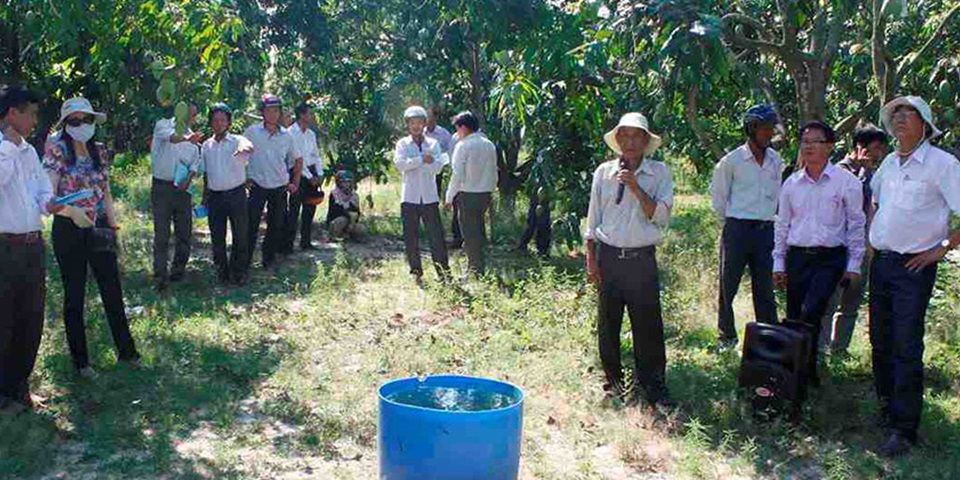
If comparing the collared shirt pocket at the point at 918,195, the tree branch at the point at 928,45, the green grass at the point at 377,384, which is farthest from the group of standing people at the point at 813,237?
the tree branch at the point at 928,45

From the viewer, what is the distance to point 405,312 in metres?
7.73

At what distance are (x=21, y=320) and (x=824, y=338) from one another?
469 centimetres

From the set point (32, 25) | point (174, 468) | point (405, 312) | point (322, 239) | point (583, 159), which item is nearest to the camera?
point (174, 468)

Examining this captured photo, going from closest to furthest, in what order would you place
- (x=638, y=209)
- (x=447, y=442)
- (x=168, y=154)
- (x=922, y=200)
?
1. (x=447, y=442)
2. (x=922, y=200)
3. (x=638, y=209)
4. (x=168, y=154)

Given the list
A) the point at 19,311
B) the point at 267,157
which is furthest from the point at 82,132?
the point at 267,157

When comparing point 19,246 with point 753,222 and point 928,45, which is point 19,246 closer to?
point 753,222

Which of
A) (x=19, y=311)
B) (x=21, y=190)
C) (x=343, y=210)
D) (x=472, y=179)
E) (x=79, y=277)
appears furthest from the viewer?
(x=343, y=210)

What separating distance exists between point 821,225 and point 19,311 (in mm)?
4194

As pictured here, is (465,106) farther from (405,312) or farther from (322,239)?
(405,312)

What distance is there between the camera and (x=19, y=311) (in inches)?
198

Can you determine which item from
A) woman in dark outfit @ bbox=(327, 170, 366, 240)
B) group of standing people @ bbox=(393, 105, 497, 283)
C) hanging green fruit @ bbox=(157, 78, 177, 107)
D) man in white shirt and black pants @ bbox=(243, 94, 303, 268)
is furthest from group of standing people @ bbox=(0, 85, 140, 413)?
woman in dark outfit @ bbox=(327, 170, 366, 240)

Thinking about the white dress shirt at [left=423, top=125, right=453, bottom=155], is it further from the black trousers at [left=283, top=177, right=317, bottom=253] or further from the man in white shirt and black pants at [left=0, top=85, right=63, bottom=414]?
the man in white shirt and black pants at [left=0, top=85, right=63, bottom=414]

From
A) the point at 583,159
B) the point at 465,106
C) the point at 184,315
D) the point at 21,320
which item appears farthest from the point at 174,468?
the point at 465,106

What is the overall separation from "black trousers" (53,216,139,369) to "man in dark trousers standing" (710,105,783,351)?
3692 mm
